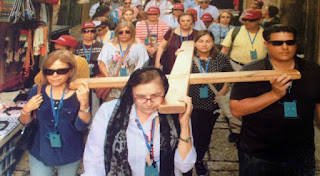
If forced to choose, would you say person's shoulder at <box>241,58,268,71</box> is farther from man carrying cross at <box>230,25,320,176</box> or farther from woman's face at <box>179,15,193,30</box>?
woman's face at <box>179,15,193,30</box>

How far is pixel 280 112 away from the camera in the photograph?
5.02 ft

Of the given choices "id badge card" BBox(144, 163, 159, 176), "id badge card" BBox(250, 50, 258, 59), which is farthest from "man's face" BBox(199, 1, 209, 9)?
"id badge card" BBox(144, 163, 159, 176)

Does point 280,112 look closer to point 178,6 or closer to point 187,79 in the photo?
point 187,79

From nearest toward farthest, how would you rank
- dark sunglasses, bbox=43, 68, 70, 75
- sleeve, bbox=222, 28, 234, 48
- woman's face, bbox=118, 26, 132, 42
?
dark sunglasses, bbox=43, 68, 70, 75
woman's face, bbox=118, 26, 132, 42
sleeve, bbox=222, 28, 234, 48

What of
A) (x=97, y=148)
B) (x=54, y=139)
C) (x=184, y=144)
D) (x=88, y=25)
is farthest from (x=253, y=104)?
(x=88, y=25)

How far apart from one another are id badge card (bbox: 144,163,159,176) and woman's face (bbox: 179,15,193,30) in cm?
136

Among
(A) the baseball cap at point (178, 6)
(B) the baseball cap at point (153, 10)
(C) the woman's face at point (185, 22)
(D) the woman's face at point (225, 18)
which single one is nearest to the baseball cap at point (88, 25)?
(C) the woman's face at point (185, 22)

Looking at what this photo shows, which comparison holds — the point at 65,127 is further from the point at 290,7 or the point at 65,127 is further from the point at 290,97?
the point at 290,7

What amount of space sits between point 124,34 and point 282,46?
1017 millimetres

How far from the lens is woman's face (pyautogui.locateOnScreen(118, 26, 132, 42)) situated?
2.22m

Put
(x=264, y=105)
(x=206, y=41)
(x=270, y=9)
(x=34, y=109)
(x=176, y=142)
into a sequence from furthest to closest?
(x=270, y=9), (x=206, y=41), (x=34, y=109), (x=264, y=105), (x=176, y=142)

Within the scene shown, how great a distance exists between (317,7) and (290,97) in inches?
36.1

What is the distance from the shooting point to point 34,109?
1654mm

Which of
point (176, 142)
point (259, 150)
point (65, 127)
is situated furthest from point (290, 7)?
point (65, 127)
